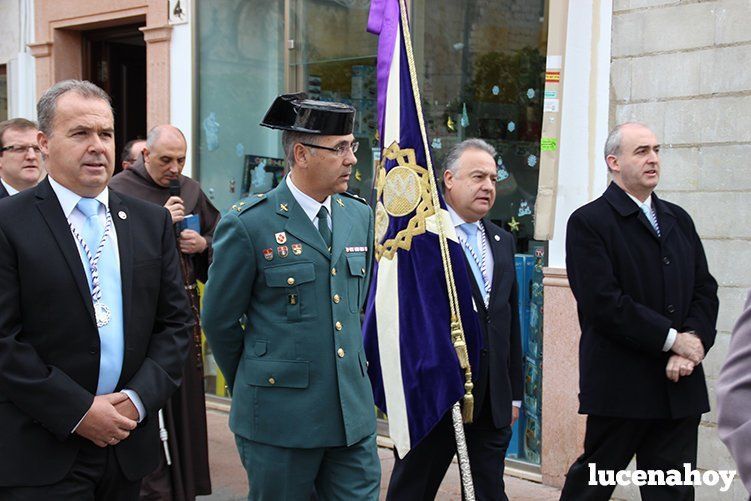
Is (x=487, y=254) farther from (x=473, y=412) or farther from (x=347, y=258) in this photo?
(x=347, y=258)

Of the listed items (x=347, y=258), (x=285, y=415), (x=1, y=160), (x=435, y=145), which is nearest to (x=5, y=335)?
(x=285, y=415)

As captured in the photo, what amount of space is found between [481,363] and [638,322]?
2.36 ft

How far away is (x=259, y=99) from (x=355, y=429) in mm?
5473

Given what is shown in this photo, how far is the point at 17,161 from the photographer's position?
217 inches

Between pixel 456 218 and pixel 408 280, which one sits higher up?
pixel 456 218

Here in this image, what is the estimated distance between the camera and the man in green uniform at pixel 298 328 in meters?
3.95

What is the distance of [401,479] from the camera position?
16.1 ft

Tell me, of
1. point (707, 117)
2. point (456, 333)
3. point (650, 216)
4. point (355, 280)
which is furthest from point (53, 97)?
point (707, 117)

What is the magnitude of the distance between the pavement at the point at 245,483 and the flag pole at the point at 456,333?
1.87 m

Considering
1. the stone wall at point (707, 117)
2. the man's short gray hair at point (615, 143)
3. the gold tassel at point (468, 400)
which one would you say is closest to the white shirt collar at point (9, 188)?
the gold tassel at point (468, 400)

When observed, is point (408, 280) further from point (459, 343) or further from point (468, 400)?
point (468, 400)

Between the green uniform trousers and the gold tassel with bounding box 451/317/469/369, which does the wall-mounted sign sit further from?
the green uniform trousers

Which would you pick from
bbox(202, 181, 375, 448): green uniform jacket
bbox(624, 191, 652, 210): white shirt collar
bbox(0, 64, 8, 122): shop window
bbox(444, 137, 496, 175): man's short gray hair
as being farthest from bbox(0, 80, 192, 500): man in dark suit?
bbox(0, 64, 8, 122): shop window

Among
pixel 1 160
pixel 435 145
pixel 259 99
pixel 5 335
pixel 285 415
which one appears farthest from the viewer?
pixel 259 99
